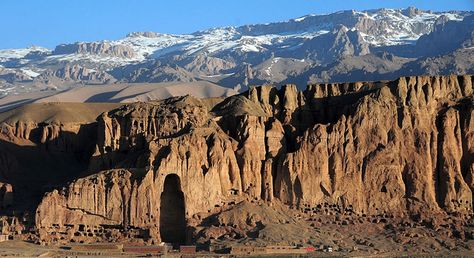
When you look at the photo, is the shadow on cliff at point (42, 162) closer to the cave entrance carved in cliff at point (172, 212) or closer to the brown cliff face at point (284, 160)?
the brown cliff face at point (284, 160)

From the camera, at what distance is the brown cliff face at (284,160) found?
108188mm

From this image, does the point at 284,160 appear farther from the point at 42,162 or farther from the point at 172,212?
the point at 42,162

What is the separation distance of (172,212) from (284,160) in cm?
1075

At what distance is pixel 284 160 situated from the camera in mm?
114750

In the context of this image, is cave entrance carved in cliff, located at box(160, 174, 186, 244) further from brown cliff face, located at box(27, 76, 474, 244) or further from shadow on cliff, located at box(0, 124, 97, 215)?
shadow on cliff, located at box(0, 124, 97, 215)

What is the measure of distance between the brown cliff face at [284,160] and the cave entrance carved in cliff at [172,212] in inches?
6.4

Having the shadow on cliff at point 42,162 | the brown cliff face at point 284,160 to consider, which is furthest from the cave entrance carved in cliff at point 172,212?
the shadow on cliff at point 42,162

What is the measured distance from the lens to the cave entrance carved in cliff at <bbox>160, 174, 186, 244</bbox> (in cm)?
11006

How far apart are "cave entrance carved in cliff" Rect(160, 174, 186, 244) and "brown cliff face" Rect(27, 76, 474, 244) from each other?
162 millimetres

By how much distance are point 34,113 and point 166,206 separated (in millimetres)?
90631

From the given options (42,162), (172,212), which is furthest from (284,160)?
(42,162)

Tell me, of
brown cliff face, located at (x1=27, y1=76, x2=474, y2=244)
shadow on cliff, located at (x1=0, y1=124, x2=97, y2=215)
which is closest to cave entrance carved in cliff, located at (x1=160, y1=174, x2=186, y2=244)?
brown cliff face, located at (x1=27, y1=76, x2=474, y2=244)

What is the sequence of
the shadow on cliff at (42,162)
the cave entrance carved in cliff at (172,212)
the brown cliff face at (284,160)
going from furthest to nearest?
the shadow on cliff at (42,162), the cave entrance carved in cliff at (172,212), the brown cliff face at (284,160)

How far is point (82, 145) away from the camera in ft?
452
